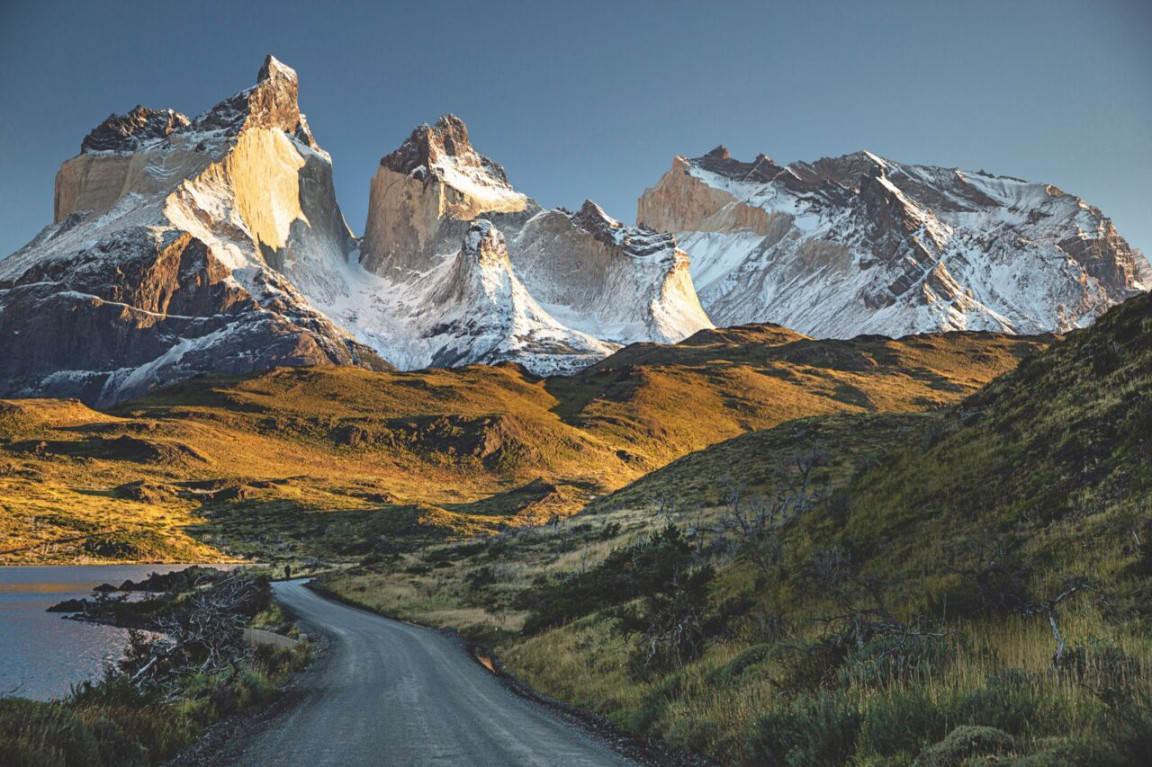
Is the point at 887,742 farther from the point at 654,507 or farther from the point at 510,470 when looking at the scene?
the point at 510,470

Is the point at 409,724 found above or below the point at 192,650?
above

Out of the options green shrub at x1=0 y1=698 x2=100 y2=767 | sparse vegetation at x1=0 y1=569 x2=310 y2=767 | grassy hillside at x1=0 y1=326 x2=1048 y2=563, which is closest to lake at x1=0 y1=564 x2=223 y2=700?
sparse vegetation at x1=0 y1=569 x2=310 y2=767

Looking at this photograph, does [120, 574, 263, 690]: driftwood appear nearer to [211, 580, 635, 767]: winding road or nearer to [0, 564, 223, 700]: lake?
[0, 564, 223, 700]: lake

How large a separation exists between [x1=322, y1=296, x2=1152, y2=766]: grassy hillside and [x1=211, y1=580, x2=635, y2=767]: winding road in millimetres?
1634

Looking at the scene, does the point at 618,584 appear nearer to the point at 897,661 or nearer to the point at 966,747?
the point at 897,661

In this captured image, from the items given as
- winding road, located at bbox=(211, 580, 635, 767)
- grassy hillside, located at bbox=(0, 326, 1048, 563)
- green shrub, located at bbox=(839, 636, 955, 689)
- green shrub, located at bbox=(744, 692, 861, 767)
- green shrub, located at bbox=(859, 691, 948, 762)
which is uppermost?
grassy hillside, located at bbox=(0, 326, 1048, 563)

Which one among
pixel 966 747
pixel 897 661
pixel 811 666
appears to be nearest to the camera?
pixel 966 747

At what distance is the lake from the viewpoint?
882 inches

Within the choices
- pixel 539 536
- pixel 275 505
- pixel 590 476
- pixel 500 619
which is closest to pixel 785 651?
pixel 500 619

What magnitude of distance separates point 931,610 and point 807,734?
475cm

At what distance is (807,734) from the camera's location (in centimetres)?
777

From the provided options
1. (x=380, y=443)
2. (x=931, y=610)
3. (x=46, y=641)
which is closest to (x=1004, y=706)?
(x=931, y=610)

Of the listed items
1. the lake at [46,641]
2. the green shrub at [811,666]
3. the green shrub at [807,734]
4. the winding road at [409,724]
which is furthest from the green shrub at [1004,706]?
the lake at [46,641]

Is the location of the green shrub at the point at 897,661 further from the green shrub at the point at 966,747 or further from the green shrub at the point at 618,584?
the green shrub at the point at 618,584
